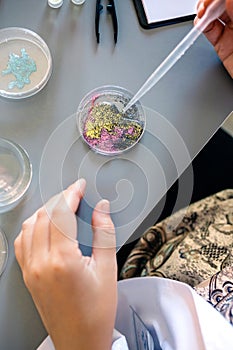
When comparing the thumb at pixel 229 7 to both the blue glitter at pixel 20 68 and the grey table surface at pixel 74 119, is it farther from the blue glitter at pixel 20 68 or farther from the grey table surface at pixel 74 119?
the blue glitter at pixel 20 68

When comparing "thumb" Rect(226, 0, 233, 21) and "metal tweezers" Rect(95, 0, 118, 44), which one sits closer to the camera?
"thumb" Rect(226, 0, 233, 21)

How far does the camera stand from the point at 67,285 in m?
0.64

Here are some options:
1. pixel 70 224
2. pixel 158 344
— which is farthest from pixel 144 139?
pixel 158 344

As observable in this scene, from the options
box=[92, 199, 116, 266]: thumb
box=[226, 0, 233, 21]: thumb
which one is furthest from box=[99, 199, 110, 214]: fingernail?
box=[226, 0, 233, 21]: thumb

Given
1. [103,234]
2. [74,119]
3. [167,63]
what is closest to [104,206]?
[103,234]

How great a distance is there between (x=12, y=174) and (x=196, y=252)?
1.07ft

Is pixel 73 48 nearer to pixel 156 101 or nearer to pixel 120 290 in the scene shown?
pixel 156 101

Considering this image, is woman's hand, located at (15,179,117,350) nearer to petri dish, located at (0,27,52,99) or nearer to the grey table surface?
the grey table surface

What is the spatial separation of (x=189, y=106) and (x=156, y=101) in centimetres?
5

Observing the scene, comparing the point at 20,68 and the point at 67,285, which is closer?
the point at 67,285

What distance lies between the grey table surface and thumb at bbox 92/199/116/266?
0.01m

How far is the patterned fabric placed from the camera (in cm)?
76

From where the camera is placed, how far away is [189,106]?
79 centimetres

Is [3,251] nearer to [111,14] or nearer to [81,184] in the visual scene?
[81,184]
